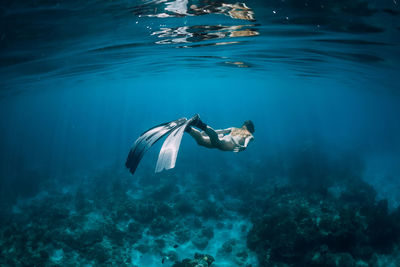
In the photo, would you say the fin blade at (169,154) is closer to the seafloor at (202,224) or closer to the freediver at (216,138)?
the freediver at (216,138)

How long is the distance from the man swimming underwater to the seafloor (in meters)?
5.50

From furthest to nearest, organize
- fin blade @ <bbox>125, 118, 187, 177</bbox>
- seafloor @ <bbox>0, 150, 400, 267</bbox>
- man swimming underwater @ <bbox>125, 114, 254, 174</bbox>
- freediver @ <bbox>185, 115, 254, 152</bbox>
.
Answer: seafloor @ <bbox>0, 150, 400, 267</bbox> → freediver @ <bbox>185, 115, 254, 152</bbox> → fin blade @ <bbox>125, 118, 187, 177</bbox> → man swimming underwater @ <bbox>125, 114, 254, 174</bbox>

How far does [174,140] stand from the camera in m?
4.09

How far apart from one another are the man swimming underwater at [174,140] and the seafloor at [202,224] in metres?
5.50

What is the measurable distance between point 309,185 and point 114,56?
59.9ft

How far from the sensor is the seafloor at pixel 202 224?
31.5ft

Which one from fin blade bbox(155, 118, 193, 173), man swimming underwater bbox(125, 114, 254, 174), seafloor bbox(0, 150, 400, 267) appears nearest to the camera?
fin blade bbox(155, 118, 193, 173)

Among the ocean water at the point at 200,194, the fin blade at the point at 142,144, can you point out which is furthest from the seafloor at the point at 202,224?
the fin blade at the point at 142,144

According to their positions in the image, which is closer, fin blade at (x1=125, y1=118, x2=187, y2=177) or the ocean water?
fin blade at (x1=125, y1=118, x2=187, y2=177)

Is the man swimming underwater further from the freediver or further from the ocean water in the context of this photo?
the ocean water

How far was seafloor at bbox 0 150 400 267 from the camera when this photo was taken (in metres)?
9.60

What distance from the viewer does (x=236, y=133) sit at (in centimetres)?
750

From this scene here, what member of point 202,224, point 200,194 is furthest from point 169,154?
point 200,194

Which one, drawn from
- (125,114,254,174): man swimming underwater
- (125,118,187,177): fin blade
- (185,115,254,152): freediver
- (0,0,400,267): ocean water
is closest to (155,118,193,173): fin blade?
(125,114,254,174): man swimming underwater
